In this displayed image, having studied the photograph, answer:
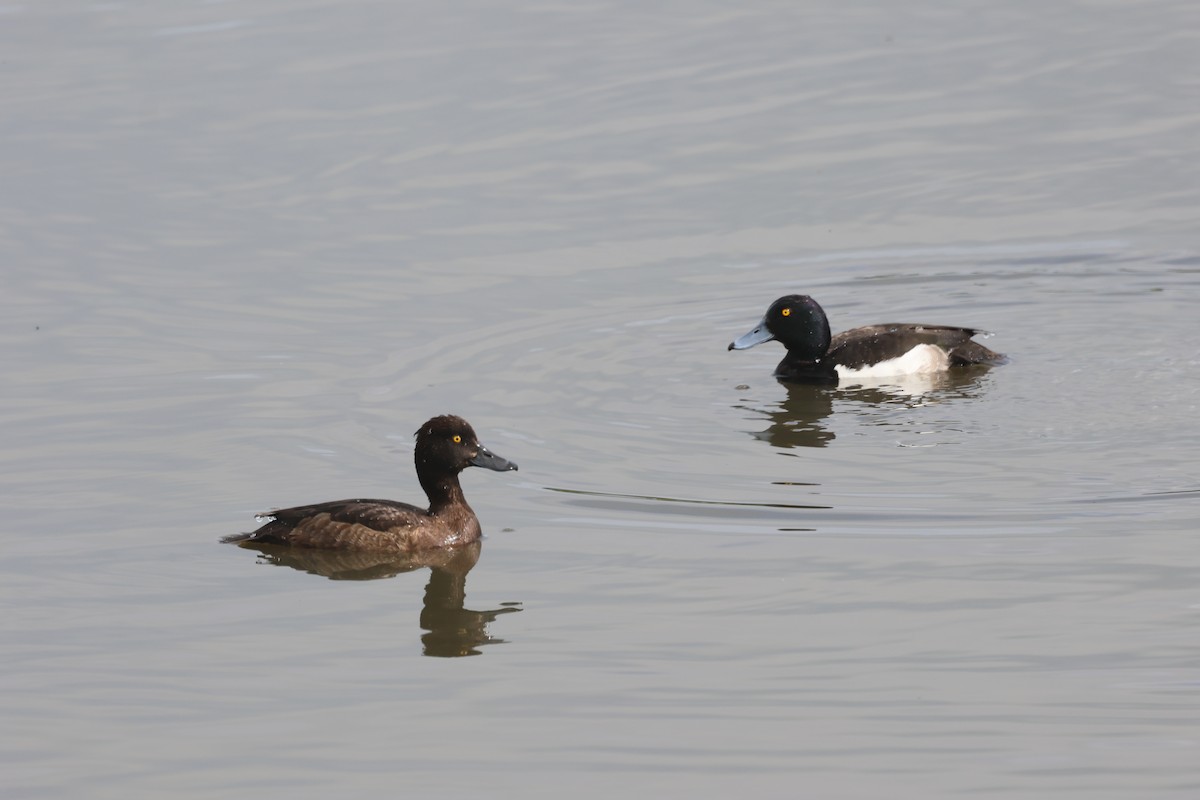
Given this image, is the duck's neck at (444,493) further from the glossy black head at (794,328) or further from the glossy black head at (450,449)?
the glossy black head at (794,328)

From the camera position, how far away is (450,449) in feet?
33.7

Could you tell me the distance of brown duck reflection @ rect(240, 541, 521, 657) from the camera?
8.81 metres

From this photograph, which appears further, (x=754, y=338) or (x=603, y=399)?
(x=754, y=338)

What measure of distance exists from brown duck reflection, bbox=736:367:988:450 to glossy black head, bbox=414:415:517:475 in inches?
92.7

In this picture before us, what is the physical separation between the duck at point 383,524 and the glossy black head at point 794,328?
4.37m

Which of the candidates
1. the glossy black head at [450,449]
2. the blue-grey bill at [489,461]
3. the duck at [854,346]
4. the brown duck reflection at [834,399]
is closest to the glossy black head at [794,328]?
the duck at [854,346]

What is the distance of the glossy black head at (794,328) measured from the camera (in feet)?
45.9

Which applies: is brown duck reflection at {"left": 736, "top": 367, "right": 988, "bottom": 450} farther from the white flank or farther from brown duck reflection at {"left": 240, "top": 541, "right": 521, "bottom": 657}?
brown duck reflection at {"left": 240, "top": 541, "right": 521, "bottom": 657}

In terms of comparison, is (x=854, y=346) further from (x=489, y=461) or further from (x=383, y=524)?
(x=383, y=524)

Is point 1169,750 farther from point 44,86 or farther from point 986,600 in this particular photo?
point 44,86

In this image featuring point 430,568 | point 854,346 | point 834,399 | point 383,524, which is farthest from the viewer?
point 854,346

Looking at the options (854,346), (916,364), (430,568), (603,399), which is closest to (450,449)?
(430,568)

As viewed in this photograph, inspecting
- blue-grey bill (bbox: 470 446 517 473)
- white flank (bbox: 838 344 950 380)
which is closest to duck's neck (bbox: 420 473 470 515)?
blue-grey bill (bbox: 470 446 517 473)

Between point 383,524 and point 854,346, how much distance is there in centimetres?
521
